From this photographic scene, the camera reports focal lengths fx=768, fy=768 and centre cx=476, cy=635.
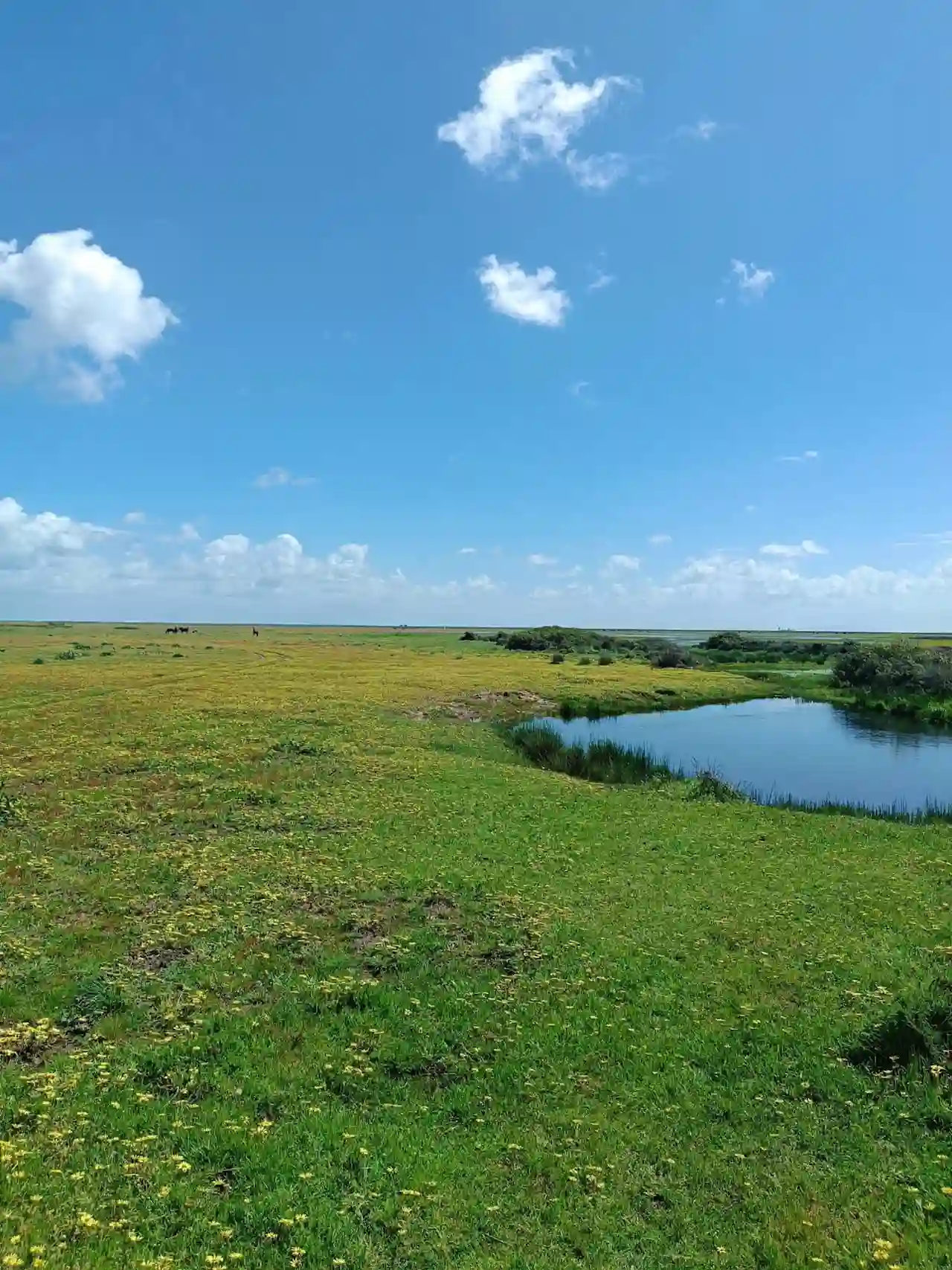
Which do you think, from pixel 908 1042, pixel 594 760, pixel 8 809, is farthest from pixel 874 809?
pixel 8 809

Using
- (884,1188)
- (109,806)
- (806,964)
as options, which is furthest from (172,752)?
(884,1188)

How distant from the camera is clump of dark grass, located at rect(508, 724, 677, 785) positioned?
116 feet

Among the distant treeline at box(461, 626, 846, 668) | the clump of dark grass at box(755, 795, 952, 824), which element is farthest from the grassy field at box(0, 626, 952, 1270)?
the distant treeline at box(461, 626, 846, 668)

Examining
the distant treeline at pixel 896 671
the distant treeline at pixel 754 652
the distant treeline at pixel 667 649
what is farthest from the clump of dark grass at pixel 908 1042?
the distant treeline at pixel 754 652

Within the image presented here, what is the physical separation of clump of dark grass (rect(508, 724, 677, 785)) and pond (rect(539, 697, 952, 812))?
2.92 metres

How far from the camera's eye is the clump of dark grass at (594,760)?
3550 cm

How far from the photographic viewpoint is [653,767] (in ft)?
121

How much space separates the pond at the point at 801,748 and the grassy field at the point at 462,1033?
394 inches

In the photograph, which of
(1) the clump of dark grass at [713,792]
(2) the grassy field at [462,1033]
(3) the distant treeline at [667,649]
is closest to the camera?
(2) the grassy field at [462,1033]

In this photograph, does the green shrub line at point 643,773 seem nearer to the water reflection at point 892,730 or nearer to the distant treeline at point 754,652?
the water reflection at point 892,730

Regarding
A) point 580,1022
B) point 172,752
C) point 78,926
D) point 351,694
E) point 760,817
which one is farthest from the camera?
point 351,694

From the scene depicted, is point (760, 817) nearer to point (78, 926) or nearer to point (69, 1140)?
point (78, 926)

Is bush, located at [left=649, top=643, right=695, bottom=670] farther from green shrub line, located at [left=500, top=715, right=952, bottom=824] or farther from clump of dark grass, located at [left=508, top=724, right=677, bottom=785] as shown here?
clump of dark grass, located at [left=508, top=724, right=677, bottom=785]

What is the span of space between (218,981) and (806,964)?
415 inches
